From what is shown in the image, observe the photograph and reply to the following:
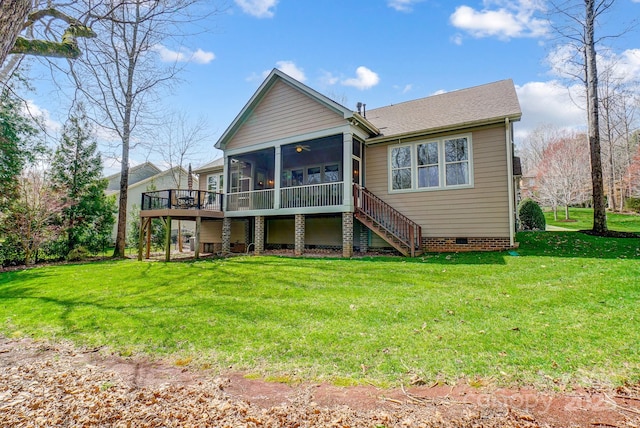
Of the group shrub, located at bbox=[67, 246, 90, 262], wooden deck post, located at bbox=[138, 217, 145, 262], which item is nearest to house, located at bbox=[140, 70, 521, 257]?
wooden deck post, located at bbox=[138, 217, 145, 262]

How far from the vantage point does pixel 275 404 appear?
9.08 ft

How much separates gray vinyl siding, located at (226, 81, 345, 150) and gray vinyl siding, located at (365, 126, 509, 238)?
14.4ft

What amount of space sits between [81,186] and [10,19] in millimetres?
17142

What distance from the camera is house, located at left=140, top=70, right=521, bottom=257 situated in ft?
33.6

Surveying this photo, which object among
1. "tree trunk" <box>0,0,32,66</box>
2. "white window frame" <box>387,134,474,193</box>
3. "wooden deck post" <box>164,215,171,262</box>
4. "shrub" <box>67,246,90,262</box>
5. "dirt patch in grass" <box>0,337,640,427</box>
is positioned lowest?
"dirt patch in grass" <box>0,337,640,427</box>

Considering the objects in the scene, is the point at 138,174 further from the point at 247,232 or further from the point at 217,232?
the point at 247,232

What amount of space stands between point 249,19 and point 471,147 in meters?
8.01

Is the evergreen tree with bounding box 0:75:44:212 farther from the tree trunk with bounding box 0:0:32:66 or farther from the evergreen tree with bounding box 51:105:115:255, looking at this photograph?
the tree trunk with bounding box 0:0:32:66

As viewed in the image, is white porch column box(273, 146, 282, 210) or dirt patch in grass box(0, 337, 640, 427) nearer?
dirt patch in grass box(0, 337, 640, 427)

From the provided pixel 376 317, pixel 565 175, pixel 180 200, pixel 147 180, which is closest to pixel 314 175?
pixel 180 200

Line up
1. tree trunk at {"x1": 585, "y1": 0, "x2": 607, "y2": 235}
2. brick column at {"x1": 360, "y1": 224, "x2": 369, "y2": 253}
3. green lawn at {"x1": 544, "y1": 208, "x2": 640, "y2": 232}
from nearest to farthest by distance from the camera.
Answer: tree trunk at {"x1": 585, "y1": 0, "x2": 607, "y2": 235}
brick column at {"x1": 360, "y1": 224, "x2": 369, "y2": 253}
green lawn at {"x1": 544, "y1": 208, "x2": 640, "y2": 232}

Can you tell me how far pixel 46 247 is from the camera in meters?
14.7

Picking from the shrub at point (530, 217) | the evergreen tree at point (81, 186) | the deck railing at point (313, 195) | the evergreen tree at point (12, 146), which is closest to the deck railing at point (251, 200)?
the deck railing at point (313, 195)

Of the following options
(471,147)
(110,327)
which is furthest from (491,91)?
(110,327)
